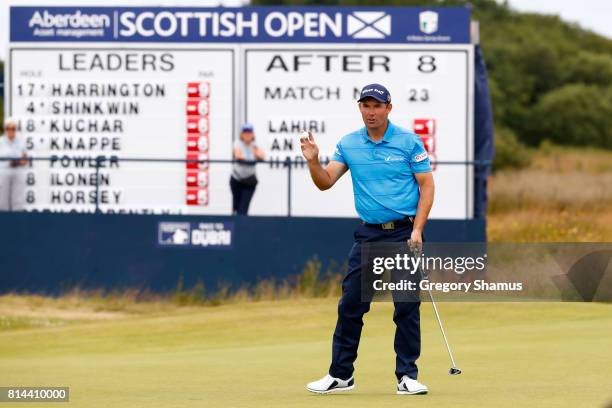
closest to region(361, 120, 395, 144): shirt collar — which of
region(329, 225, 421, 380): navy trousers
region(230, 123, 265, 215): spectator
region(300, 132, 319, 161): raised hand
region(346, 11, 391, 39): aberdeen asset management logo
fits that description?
region(300, 132, 319, 161): raised hand

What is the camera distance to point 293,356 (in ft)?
48.6

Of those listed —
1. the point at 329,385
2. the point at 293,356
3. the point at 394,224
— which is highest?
the point at 394,224

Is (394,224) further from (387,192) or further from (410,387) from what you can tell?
(410,387)

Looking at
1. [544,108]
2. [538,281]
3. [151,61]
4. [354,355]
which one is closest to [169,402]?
[354,355]

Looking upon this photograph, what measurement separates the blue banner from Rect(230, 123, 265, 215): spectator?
70.0 inches

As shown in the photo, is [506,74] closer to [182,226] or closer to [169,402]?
[182,226]

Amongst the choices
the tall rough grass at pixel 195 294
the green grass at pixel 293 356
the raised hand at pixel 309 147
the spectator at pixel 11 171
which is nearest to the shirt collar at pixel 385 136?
the raised hand at pixel 309 147

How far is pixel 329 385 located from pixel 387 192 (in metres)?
1.43

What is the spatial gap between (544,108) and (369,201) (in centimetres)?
5310

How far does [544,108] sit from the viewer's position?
6316cm

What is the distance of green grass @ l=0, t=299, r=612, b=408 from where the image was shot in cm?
1076

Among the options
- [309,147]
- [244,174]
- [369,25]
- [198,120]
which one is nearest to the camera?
[309,147]

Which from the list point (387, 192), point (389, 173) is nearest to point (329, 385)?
point (387, 192)

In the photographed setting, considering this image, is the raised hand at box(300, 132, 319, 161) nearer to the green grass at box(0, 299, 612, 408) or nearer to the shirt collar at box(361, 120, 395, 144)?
the shirt collar at box(361, 120, 395, 144)
